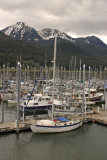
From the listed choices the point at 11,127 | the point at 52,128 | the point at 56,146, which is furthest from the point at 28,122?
the point at 56,146

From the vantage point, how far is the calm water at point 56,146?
21.6m

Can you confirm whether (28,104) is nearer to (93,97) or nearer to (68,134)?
(68,134)

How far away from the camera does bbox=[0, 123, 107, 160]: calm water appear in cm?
2164

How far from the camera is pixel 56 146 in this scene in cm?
2402

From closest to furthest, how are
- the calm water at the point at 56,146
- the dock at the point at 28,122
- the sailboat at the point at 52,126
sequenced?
1. the calm water at the point at 56,146
2. the sailboat at the point at 52,126
3. the dock at the point at 28,122

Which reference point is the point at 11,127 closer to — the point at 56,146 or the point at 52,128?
the point at 52,128

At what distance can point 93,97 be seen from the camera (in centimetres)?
5072

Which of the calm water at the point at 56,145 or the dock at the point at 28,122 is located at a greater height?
the dock at the point at 28,122

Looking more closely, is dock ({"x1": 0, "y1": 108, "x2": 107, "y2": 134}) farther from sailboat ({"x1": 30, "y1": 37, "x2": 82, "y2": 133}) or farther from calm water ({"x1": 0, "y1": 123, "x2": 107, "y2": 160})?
sailboat ({"x1": 30, "y1": 37, "x2": 82, "y2": 133})

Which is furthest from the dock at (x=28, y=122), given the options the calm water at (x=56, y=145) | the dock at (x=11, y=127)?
the calm water at (x=56, y=145)

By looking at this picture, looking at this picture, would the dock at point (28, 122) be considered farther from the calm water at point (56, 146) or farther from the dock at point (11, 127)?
the calm water at point (56, 146)

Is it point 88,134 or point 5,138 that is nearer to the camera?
point 5,138

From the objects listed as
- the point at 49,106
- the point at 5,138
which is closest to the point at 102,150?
the point at 5,138

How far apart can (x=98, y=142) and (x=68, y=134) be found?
4.03 metres
